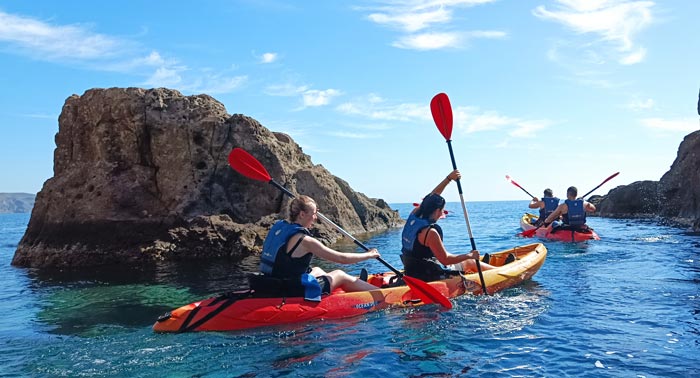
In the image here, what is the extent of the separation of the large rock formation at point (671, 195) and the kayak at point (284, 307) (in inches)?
614

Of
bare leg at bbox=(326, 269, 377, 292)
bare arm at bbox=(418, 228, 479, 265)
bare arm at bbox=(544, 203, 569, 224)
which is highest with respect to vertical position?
bare arm at bbox=(544, 203, 569, 224)

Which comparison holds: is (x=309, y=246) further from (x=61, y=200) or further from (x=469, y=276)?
(x=61, y=200)

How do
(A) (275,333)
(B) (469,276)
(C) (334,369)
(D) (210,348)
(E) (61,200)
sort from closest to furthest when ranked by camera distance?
1. (C) (334,369)
2. (D) (210,348)
3. (A) (275,333)
4. (B) (469,276)
5. (E) (61,200)

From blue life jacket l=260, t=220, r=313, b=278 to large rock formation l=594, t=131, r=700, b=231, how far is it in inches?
702

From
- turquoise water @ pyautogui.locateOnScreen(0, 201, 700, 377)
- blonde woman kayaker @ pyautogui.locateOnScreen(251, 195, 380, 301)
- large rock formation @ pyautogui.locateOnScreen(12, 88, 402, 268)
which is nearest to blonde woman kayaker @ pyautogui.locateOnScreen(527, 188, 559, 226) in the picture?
turquoise water @ pyautogui.locateOnScreen(0, 201, 700, 377)

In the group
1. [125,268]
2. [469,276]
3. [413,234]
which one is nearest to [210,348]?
[413,234]

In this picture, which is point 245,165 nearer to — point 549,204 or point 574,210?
point 574,210

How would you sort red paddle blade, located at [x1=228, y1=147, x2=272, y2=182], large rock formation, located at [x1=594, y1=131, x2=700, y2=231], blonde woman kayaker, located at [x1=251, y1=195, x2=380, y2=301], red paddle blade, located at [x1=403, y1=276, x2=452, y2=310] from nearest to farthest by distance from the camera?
1. blonde woman kayaker, located at [x1=251, y1=195, x2=380, y2=301]
2. red paddle blade, located at [x1=403, y1=276, x2=452, y2=310]
3. red paddle blade, located at [x1=228, y1=147, x2=272, y2=182]
4. large rock formation, located at [x1=594, y1=131, x2=700, y2=231]

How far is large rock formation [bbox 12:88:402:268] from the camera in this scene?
14.2 metres

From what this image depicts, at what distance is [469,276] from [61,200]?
1227cm

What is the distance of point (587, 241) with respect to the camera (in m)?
15.3

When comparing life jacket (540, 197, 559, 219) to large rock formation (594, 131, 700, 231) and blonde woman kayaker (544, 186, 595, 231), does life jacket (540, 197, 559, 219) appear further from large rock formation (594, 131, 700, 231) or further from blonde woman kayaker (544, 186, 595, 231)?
large rock formation (594, 131, 700, 231)

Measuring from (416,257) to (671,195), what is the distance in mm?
25757

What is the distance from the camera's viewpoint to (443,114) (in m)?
9.00
